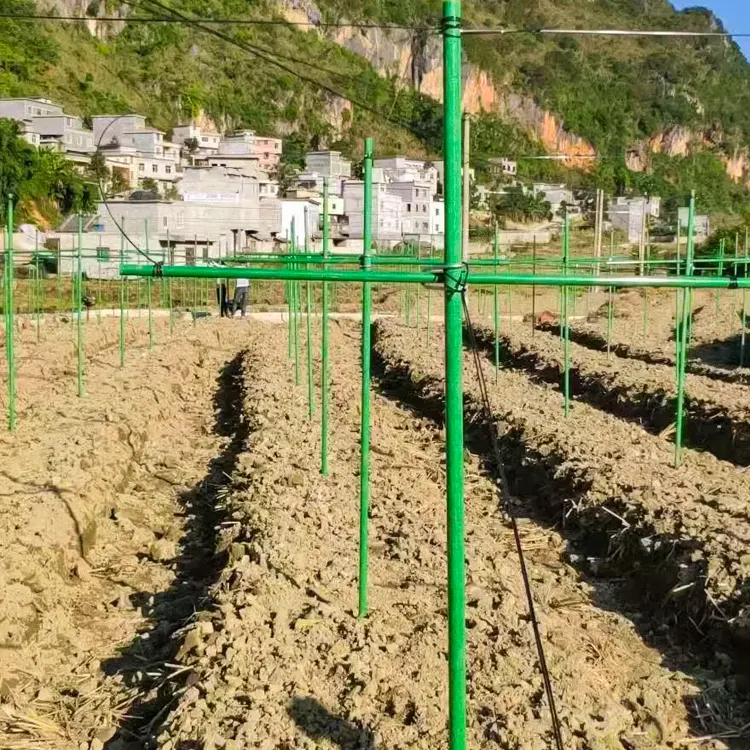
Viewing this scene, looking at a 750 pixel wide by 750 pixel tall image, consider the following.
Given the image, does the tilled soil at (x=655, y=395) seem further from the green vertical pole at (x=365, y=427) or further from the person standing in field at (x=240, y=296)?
the person standing in field at (x=240, y=296)

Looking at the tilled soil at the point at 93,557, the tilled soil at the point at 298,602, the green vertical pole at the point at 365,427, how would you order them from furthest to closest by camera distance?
the green vertical pole at the point at 365,427
the tilled soil at the point at 93,557
the tilled soil at the point at 298,602

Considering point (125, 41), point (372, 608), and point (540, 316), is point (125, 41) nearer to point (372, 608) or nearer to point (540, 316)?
point (540, 316)

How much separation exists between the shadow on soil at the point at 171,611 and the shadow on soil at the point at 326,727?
0.55 m

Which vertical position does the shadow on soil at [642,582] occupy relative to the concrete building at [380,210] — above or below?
below

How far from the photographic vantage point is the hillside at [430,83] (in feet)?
278

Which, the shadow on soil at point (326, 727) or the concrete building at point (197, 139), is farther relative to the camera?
the concrete building at point (197, 139)

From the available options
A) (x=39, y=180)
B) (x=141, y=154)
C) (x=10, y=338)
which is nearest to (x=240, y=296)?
(x=10, y=338)

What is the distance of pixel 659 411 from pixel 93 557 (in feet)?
19.7

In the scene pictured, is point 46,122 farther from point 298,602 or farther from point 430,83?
point 430,83

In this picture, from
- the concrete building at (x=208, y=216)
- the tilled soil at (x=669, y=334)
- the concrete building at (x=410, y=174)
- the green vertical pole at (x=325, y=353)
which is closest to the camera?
the green vertical pole at (x=325, y=353)

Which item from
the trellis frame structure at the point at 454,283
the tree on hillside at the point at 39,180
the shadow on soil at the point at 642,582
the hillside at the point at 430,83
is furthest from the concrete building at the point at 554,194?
the trellis frame structure at the point at 454,283

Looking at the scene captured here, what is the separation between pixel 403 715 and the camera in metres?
3.53

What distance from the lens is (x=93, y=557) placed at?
19.5 ft

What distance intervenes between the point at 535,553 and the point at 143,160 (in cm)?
6937
